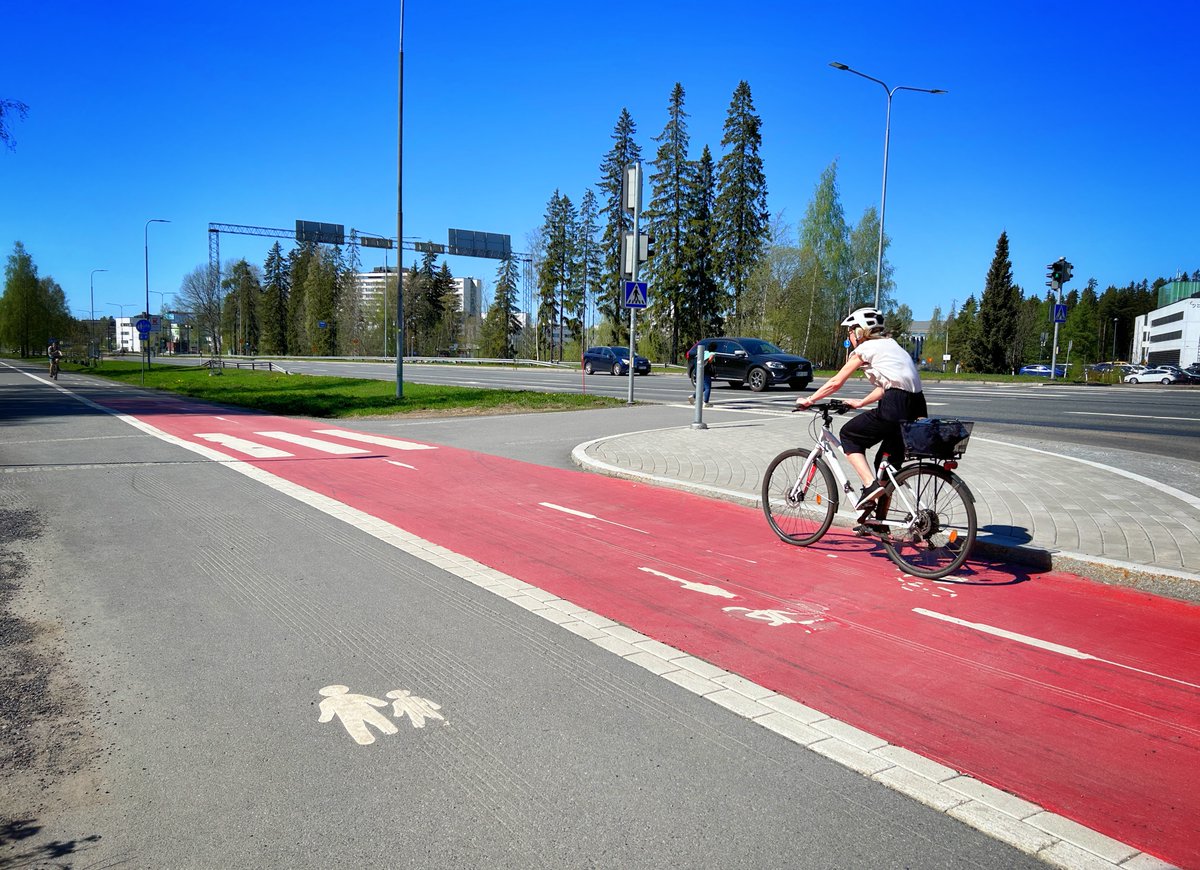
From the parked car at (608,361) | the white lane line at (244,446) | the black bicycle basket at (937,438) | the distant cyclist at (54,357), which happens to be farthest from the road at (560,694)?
the distant cyclist at (54,357)

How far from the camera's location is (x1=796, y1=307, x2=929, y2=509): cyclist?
5.84m

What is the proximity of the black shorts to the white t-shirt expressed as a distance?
77mm

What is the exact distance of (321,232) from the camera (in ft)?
200

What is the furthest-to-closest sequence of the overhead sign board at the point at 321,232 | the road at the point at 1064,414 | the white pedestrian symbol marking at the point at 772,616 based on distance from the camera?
the overhead sign board at the point at 321,232
the road at the point at 1064,414
the white pedestrian symbol marking at the point at 772,616

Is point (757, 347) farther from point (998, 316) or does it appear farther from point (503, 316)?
point (503, 316)

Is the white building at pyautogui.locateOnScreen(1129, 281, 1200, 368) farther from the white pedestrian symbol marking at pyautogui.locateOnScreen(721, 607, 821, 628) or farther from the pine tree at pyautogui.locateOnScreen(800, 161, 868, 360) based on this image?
the white pedestrian symbol marking at pyautogui.locateOnScreen(721, 607, 821, 628)

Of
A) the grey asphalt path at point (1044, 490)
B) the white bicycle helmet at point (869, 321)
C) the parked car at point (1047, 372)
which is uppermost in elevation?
the white bicycle helmet at point (869, 321)

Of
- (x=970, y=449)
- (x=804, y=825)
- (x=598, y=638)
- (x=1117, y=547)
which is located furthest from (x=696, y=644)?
(x=970, y=449)

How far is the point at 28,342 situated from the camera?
10388 cm

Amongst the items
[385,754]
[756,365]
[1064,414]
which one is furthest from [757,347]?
[385,754]

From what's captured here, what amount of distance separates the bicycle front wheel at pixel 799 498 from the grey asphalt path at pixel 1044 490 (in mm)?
634

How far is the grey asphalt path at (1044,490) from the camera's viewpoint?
5746mm

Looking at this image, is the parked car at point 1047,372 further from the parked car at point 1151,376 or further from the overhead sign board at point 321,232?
the overhead sign board at point 321,232

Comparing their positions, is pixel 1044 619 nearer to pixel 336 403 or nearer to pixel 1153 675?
pixel 1153 675
